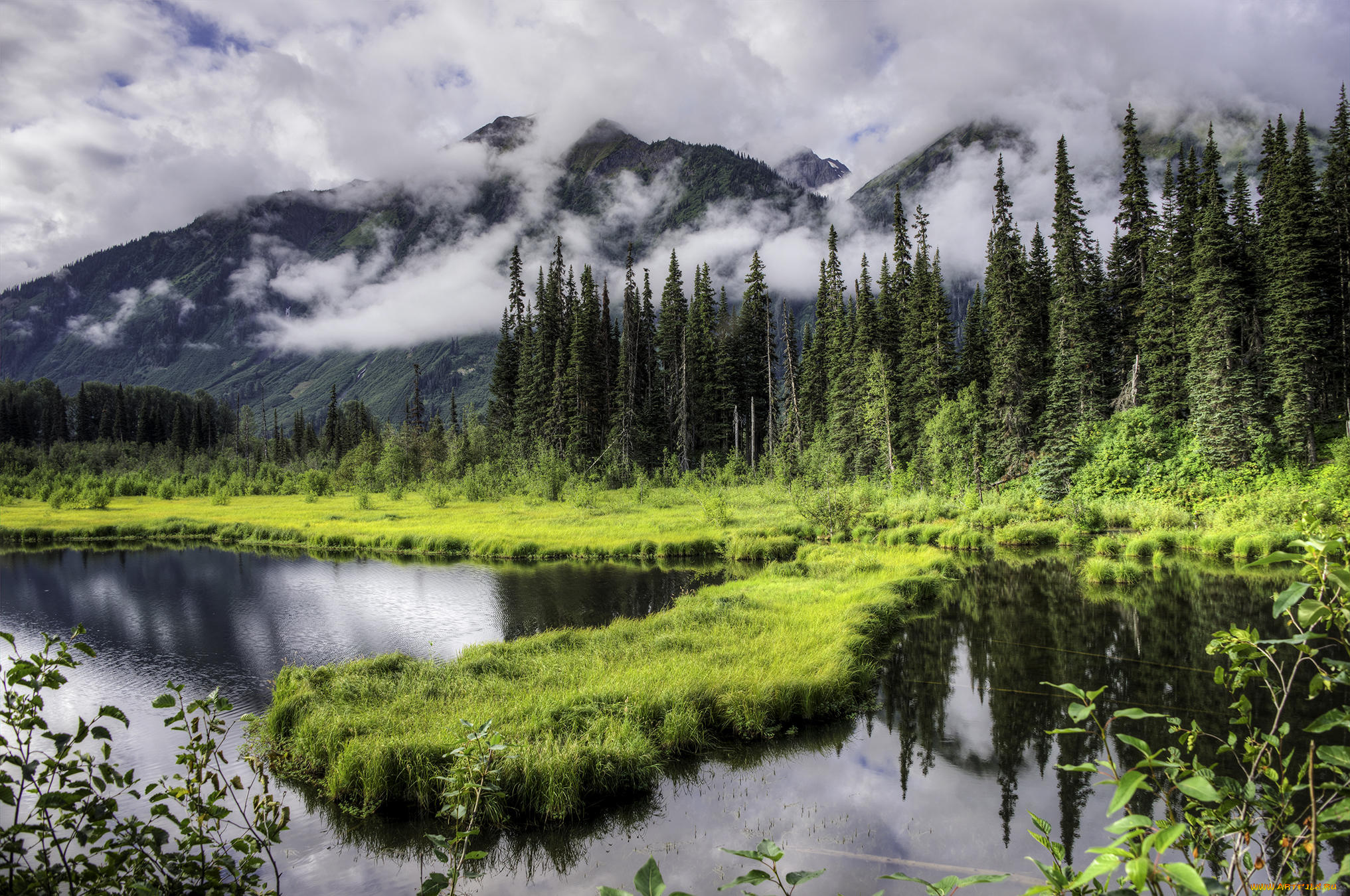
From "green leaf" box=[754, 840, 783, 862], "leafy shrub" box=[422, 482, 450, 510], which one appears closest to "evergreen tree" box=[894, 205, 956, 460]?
"leafy shrub" box=[422, 482, 450, 510]

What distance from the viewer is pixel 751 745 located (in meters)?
12.8

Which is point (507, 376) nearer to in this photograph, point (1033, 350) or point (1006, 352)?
point (1006, 352)

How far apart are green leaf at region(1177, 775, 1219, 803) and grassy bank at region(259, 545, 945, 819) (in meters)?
9.86

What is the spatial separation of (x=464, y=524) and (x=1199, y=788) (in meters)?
43.1

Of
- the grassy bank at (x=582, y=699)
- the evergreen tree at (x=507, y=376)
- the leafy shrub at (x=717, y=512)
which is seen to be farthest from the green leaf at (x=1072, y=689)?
the evergreen tree at (x=507, y=376)

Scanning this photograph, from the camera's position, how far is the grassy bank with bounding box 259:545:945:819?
10.9m

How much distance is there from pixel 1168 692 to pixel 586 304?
66.8 meters

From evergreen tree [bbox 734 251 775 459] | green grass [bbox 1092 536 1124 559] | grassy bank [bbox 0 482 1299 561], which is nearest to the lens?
green grass [bbox 1092 536 1124 559]

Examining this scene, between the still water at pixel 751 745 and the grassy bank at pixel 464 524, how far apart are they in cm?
410

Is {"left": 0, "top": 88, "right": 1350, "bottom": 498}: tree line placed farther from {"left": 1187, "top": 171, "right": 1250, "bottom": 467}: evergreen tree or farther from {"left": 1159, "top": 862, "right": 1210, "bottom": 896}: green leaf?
{"left": 1159, "top": 862, "right": 1210, "bottom": 896}: green leaf

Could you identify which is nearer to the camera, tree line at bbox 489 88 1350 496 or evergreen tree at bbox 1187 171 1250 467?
evergreen tree at bbox 1187 171 1250 467

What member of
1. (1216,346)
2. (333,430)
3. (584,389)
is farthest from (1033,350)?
(333,430)

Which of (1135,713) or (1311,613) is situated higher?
(1311,613)

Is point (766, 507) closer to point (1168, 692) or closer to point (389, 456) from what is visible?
point (1168, 692)
